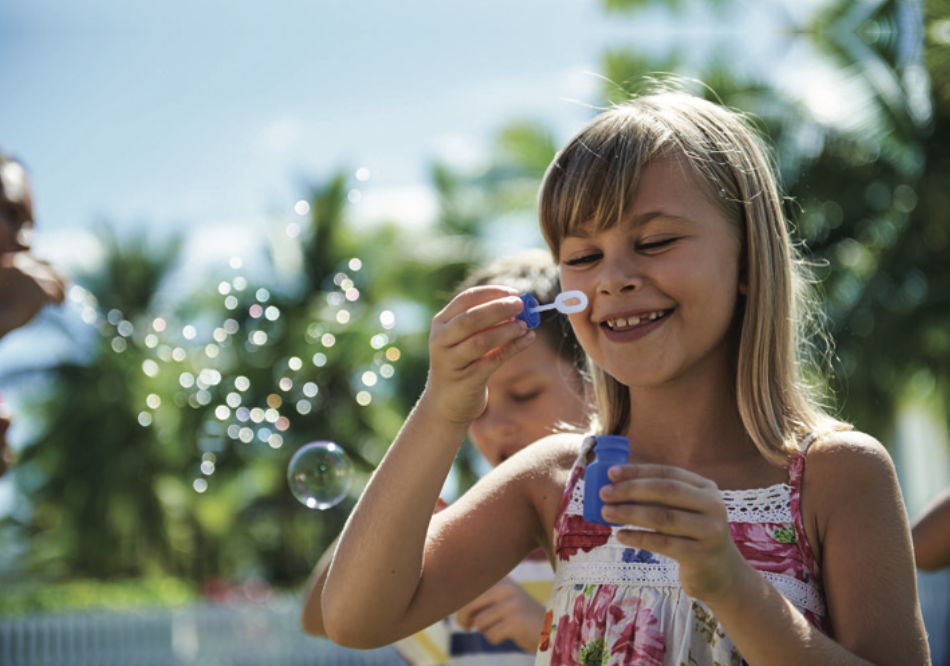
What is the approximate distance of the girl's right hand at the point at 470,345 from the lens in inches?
52.0

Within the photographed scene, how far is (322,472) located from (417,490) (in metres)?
1.03

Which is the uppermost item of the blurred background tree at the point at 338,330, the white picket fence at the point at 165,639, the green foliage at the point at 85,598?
the blurred background tree at the point at 338,330

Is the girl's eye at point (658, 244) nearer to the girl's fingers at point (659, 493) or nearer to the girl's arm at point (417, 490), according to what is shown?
the girl's arm at point (417, 490)

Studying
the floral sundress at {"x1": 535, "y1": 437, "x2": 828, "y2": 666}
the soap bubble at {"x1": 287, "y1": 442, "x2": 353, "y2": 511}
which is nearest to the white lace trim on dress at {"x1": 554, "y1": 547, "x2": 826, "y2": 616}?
the floral sundress at {"x1": 535, "y1": 437, "x2": 828, "y2": 666}

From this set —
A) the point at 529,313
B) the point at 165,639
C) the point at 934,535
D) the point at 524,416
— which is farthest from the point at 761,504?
the point at 165,639

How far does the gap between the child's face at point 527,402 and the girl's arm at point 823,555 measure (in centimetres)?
92

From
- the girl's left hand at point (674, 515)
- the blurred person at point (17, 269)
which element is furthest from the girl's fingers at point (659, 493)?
the blurred person at point (17, 269)

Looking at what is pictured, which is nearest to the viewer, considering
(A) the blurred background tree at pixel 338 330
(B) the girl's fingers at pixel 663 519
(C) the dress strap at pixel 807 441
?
(B) the girl's fingers at pixel 663 519

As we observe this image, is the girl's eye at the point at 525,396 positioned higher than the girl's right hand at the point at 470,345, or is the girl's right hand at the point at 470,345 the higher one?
the girl's right hand at the point at 470,345

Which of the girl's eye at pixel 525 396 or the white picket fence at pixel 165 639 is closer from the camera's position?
the girl's eye at pixel 525 396

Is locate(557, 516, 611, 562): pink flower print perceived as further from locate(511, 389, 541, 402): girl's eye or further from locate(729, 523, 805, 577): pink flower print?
locate(511, 389, 541, 402): girl's eye

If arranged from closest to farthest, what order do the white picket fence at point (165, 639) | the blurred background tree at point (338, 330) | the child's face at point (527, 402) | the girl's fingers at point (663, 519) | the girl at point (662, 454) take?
the girl's fingers at point (663, 519) < the girl at point (662, 454) < the child's face at point (527, 402) < the blurred background tree at point (338, 330) < the white picket fence at point (165, 639)

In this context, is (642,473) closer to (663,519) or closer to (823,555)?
(663,519)

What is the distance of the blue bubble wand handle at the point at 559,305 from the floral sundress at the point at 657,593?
0.29 meters
